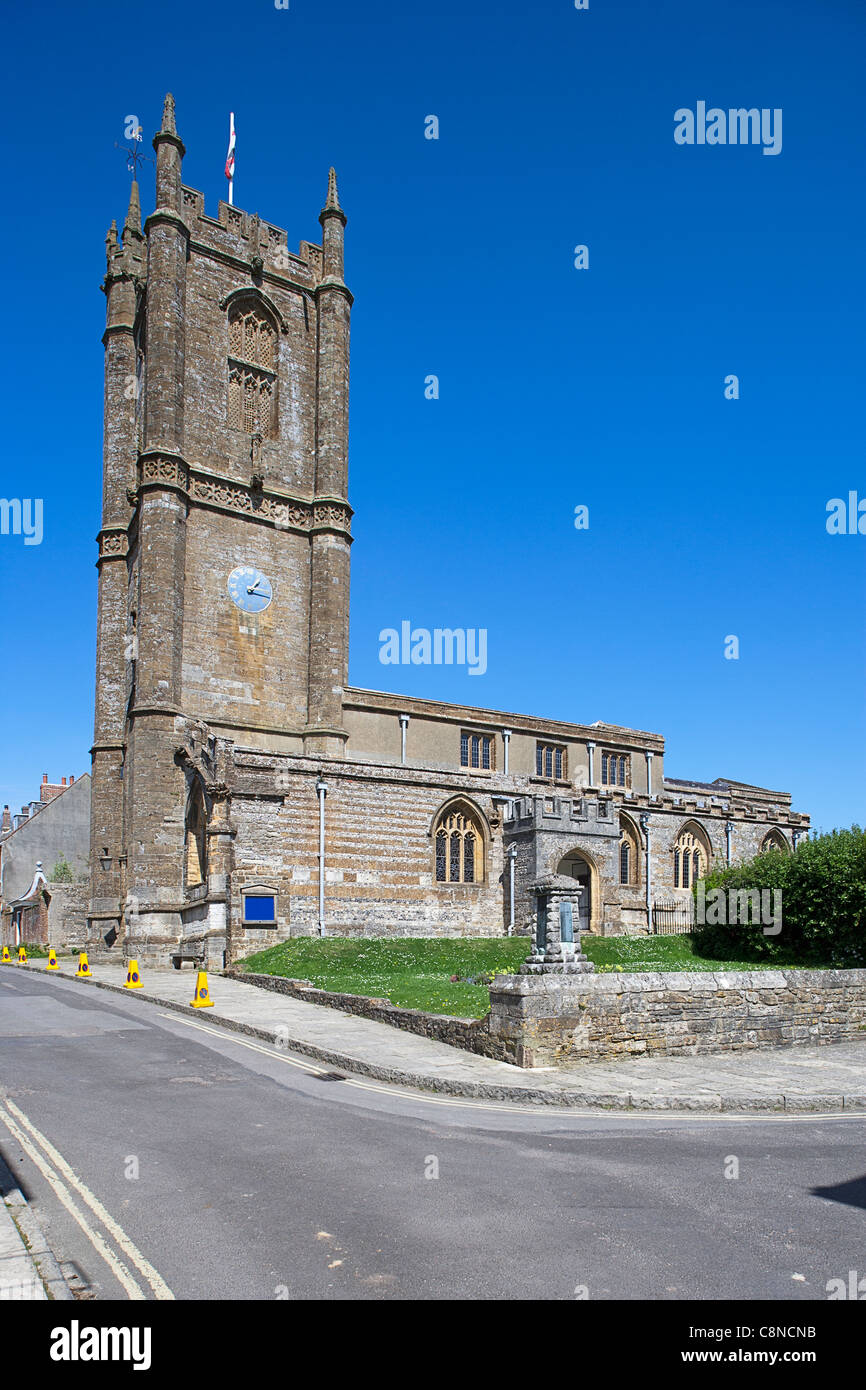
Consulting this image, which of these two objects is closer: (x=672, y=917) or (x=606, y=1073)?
(x=606, y=1073)

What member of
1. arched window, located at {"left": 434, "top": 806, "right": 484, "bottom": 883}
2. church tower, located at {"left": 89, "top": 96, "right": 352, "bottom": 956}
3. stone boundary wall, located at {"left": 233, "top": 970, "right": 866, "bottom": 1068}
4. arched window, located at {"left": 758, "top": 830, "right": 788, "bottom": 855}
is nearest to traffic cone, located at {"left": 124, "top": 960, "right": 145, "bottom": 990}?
church tower, located at {"left": 89, "top": 96, "right": 352, "bottom": 956}

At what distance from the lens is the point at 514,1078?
1174 cm

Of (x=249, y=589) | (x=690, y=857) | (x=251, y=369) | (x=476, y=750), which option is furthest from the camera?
(x=476, y=750)

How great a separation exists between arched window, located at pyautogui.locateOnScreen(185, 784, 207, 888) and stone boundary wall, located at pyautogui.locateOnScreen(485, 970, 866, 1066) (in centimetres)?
2091

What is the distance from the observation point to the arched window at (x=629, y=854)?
132 feet

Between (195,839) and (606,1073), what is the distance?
23.5 metres

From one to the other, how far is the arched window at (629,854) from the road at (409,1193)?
97.8 ft

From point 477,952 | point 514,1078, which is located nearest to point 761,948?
point 477,952

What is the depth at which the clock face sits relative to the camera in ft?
123

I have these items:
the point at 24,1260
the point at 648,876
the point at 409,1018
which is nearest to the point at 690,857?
the point at 648,876

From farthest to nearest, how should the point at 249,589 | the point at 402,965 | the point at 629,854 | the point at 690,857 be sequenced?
the point at 690,857 → the point at 629,854 → the point at 249,589 → the point at 402,965

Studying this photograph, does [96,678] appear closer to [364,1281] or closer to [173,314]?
[173,314]

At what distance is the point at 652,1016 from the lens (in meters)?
13.3

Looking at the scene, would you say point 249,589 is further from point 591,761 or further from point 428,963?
point 591,761
